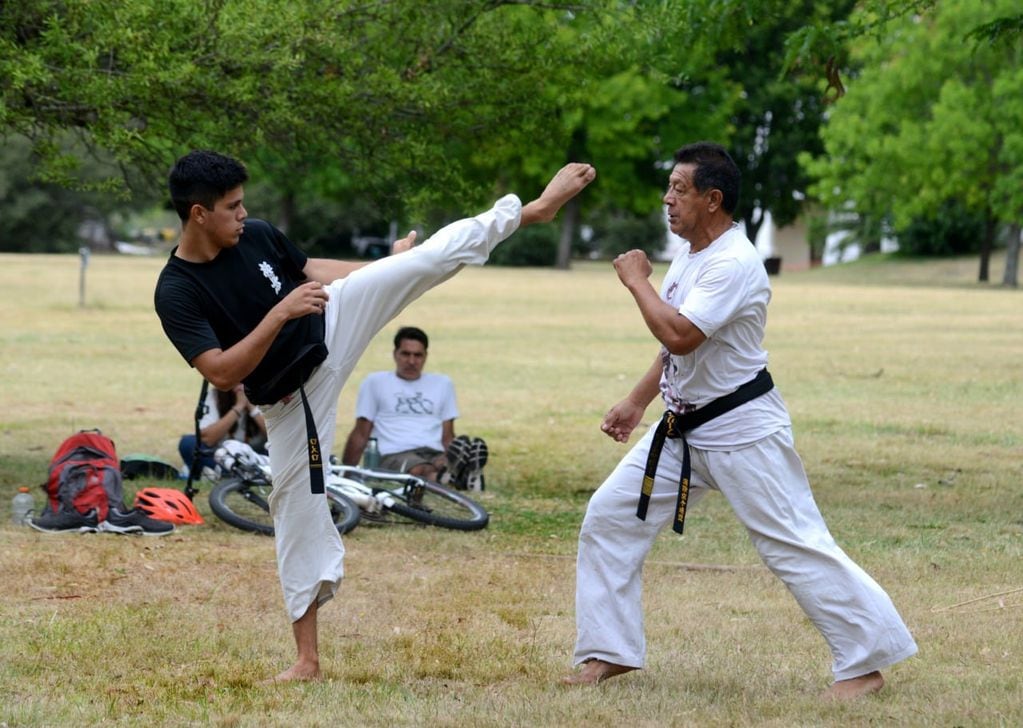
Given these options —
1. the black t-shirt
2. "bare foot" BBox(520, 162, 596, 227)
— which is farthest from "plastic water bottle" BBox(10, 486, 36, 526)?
"bare foot" BBox(520, 162, 596, 227)

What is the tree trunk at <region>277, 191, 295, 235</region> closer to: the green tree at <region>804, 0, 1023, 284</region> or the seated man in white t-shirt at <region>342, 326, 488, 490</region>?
the green tree at <region>804, 0, 1023, 284</region>

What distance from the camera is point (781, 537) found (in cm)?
538

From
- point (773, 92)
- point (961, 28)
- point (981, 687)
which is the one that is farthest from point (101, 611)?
point (773, 92)

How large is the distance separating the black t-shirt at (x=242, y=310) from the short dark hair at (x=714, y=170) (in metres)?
1.44

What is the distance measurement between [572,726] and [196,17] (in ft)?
20.1

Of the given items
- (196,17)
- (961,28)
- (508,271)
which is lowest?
(508,271)

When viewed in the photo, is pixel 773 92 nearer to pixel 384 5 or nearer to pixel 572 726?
pixel 384 5

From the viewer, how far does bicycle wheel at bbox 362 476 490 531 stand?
376 inches

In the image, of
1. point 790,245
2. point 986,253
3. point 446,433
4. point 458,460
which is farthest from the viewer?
point 790,245

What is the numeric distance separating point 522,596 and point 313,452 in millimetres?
2332

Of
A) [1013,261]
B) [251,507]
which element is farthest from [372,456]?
[1013,261]

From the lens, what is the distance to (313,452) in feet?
18.2

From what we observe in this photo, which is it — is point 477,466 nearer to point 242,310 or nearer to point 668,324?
point 242,310

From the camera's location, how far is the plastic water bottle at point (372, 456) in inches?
434
